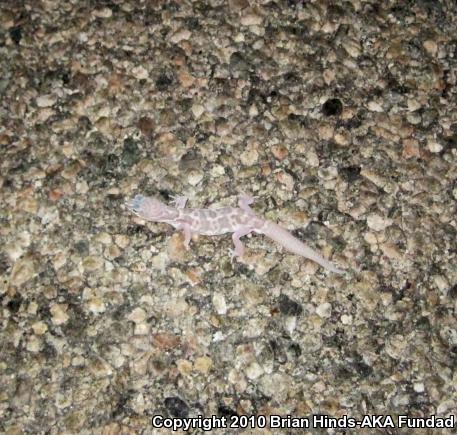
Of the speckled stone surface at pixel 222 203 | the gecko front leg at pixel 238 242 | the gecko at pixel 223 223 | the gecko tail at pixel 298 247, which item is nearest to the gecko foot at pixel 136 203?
the gecko at pixel 223 223

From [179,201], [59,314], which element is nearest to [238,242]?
[179,201]

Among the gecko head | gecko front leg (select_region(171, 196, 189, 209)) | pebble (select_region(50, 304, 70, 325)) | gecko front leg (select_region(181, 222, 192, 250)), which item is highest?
the gecko head

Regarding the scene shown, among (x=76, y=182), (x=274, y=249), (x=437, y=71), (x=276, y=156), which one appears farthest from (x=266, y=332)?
(x=437, y=71)

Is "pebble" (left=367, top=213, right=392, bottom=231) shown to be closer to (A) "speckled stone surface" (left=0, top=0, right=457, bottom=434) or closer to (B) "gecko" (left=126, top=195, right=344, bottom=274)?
(A) "speckled stone surface" (left=0, top=0, right=457, bottom=434)

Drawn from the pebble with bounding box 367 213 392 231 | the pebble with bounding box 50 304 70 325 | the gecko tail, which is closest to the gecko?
the gecko tail

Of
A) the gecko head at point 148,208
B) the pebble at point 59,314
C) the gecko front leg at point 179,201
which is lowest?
the pebble at point 59,314

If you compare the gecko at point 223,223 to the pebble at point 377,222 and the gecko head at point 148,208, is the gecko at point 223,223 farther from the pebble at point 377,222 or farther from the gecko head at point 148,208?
the pebble at point 377,222
